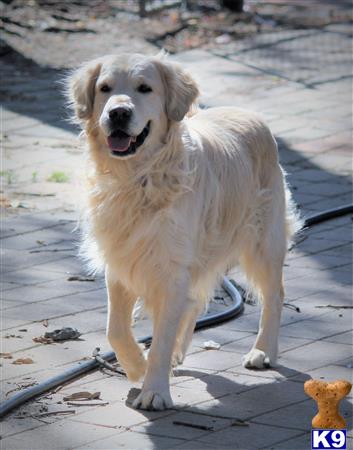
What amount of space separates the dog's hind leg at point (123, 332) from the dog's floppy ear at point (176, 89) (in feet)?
2.77

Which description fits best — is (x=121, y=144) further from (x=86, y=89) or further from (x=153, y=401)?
(x=153, y=401)

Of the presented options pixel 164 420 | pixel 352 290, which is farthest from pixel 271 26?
pixel 164 420

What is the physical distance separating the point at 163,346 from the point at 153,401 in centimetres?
28

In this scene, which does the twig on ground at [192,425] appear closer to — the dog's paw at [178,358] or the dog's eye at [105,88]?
→ the dog's paw at [178,358]

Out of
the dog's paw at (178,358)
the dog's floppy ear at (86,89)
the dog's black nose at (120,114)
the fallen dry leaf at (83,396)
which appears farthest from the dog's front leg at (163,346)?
the dog's floppy ear at (86,89)

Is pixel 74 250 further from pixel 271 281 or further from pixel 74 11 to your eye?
pixel 74 11

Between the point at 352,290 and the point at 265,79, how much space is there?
697 centimetres

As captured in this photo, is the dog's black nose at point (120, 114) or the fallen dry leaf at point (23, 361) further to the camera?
the fallen dry leaf at point (23, 361)

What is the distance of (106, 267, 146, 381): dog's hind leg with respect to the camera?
5.31 m

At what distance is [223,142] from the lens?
18.6 feet

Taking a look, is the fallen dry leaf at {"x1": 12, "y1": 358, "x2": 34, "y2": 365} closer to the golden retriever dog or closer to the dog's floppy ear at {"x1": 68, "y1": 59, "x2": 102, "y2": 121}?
the golden retriever dog

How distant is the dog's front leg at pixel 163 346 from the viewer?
495 cm

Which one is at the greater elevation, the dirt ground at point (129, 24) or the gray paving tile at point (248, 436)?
the gray paving tile at point (248, 436)

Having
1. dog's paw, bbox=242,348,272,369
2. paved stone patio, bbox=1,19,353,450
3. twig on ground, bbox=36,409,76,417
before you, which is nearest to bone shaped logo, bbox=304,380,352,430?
paved stone patio, bbox=1,19,353,450
